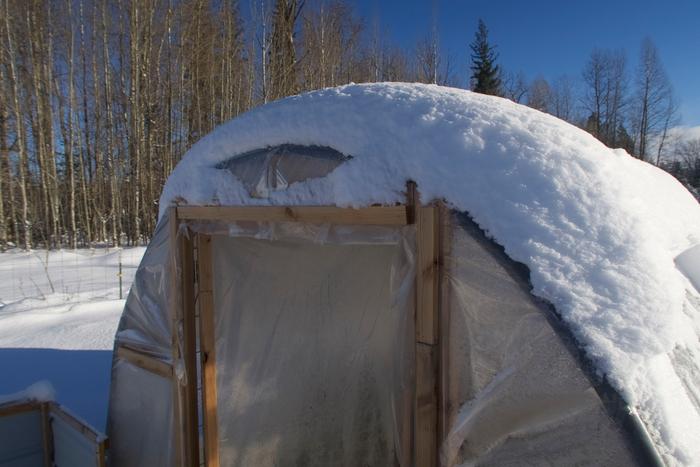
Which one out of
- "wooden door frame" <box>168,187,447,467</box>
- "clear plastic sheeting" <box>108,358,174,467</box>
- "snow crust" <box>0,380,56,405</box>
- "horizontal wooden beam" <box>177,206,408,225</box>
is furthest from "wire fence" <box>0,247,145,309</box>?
"horizontal wooden beam" <box>177,206,408,225</box>

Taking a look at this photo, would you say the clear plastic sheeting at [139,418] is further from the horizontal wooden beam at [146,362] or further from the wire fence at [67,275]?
the wire fence at [67,275]

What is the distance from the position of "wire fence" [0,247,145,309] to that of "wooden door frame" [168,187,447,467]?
242 inches

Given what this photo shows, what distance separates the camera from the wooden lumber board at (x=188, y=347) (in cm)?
313

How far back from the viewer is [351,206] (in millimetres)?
2096

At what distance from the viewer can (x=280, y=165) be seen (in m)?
2.52

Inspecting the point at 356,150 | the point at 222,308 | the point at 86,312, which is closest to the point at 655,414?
the point at 356,150

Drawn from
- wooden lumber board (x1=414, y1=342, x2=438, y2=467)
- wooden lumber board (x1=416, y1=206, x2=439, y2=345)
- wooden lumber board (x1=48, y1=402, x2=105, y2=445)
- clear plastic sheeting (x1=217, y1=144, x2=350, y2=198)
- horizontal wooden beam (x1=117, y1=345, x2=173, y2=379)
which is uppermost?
clear plastic sheeting (x1=217, y1=144, x2=350, y2=198)

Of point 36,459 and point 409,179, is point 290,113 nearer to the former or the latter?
point 409,179

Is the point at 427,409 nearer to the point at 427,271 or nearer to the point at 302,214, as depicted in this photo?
the point at 427,271

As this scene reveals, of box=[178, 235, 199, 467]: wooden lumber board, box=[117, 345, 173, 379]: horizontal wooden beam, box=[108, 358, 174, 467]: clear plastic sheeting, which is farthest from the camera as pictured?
Result: box=[108, 358, 174, 467]: clear plastic sheeting

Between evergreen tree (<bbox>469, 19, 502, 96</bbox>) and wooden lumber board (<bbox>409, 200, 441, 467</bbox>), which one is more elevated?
evergreen tree (<bbox>469, 19, 502, 96</bbox>)

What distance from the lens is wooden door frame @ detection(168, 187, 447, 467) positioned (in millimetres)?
1801

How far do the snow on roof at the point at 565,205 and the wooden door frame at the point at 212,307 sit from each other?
93 millimetres

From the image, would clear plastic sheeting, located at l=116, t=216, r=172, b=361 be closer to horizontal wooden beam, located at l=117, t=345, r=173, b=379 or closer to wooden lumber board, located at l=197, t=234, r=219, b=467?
horizontal wooden beam, located at l=117, t=345, r=173, b=379
